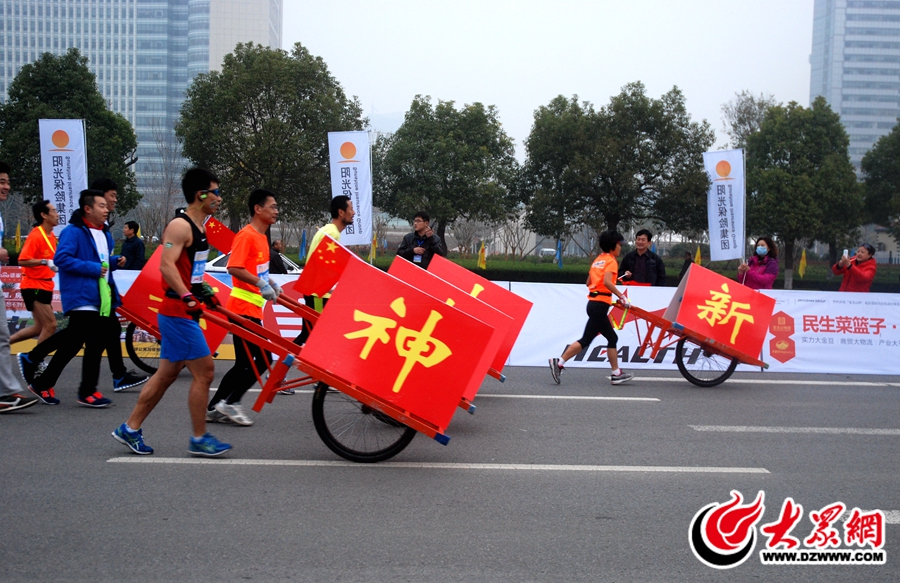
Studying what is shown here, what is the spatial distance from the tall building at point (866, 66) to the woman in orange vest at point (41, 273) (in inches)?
5571

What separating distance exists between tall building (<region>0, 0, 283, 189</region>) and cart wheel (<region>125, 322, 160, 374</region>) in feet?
372

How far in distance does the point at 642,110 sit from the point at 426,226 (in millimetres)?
28179

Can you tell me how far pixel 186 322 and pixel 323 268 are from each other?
1.47m

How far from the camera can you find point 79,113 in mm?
32719

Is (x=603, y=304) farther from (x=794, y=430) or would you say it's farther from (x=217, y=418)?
(x=217, y=418)

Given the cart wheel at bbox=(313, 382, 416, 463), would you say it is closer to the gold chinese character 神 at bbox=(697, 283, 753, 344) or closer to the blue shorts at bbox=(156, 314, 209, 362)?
the blue shorts at bbox=(156, 314, 209, 362)

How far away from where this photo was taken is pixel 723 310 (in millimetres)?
9297

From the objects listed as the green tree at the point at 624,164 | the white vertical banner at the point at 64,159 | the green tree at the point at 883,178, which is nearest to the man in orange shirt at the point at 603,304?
the white vertical banner at the point at 64,159

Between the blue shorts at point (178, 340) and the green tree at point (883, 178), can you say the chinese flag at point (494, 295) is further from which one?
the green tree at point (883, 178)

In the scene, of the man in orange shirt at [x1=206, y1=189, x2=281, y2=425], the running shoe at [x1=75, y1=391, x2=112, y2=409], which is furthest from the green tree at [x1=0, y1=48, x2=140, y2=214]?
the man in orange shirt at [x1=206, y1=189, x2=281, y2=425]

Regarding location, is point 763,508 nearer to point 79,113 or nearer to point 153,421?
point 153,421

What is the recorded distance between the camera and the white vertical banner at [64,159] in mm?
17953

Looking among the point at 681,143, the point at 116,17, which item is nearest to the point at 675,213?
the point at 681,143

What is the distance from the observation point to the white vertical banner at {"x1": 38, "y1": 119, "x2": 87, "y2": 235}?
17953 mm
